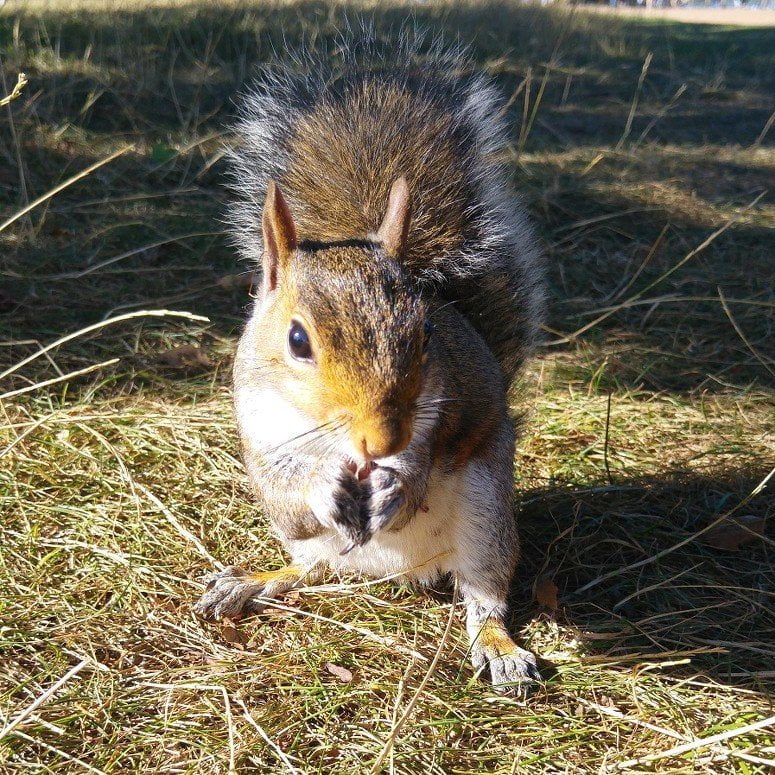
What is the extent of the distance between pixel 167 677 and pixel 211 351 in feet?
4.41

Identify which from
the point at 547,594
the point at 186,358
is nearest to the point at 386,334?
the point at 547,594

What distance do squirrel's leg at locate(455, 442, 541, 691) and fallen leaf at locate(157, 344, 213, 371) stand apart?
124cm

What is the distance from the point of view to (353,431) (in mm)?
1239

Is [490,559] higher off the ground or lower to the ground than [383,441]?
lower

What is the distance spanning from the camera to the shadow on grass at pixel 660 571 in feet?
5.38

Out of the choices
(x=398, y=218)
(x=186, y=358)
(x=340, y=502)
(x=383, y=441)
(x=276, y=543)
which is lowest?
(x=276, y=543)

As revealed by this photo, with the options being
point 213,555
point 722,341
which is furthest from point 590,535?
point 722,341

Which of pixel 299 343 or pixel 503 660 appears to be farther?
pixel 503 660

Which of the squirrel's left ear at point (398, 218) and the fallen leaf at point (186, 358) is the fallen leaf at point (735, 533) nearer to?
the squirrel's left ear at point (398, 218)

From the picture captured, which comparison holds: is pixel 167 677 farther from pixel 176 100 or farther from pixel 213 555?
pixel 176 100

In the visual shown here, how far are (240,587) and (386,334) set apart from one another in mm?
716

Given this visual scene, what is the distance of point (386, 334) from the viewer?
1.29 meters

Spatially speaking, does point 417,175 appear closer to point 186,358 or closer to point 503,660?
point 503,660

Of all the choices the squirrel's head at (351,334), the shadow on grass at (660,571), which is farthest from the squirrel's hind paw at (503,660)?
the squirrel's head at (351,334)
